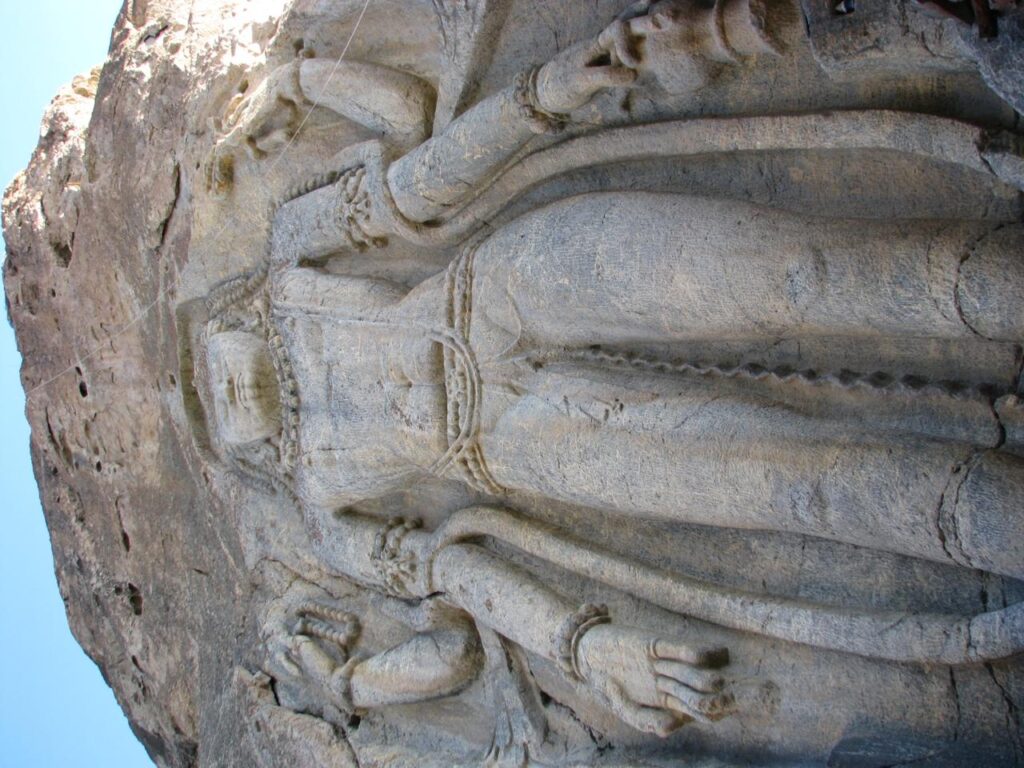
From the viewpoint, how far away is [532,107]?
2992mm

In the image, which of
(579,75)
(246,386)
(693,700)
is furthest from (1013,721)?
(246,386)

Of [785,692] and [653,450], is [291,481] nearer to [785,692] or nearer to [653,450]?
[653,450]

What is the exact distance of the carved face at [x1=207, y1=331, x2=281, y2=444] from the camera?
4.19 metres

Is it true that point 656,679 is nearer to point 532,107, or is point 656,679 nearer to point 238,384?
point 532,107

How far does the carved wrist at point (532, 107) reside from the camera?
2965mm

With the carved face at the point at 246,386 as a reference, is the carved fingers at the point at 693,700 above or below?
below

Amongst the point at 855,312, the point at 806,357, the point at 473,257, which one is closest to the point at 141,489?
the point at 473,257

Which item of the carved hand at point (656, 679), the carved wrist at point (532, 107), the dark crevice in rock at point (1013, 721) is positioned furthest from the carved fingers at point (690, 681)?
the carved wrist at point (532, 107)

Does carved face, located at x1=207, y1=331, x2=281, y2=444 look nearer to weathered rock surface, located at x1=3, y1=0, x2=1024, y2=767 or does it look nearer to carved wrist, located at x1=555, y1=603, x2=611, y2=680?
weathered rock surface, located at x1=3, y1=0, x2=1024, y2=767

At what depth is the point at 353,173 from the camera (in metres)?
3.85

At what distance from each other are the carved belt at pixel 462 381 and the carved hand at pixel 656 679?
0.70 m

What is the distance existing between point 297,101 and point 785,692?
2740mm

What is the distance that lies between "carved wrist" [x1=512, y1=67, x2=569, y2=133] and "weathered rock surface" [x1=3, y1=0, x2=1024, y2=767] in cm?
7

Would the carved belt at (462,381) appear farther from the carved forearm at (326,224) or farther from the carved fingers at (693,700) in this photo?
the carved fingers at (693,700)
